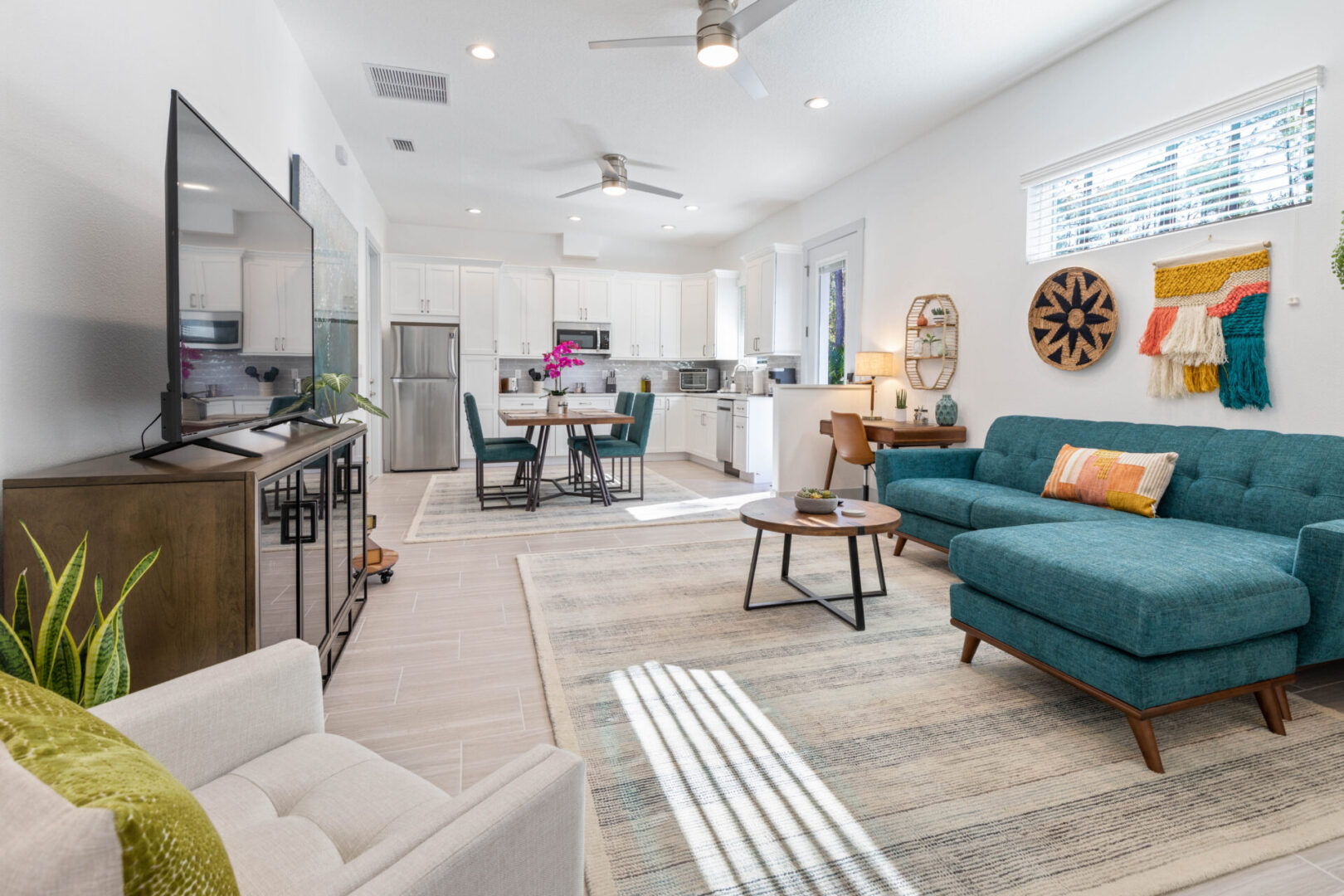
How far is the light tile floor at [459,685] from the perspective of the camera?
1463 millimetres

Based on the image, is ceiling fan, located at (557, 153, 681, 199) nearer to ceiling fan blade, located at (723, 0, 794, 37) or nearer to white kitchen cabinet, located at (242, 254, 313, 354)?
ceiling fan blade, located at (723, 0, 794, 37)

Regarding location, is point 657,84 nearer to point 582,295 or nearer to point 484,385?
point 582,295

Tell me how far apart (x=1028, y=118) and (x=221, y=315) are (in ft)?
14.4

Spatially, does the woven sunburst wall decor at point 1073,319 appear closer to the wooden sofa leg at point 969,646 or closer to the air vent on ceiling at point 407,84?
the wooden sofa leg at point 969,646

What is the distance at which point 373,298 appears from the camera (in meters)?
6.98

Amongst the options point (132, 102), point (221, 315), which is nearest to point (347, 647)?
point (221, 315)

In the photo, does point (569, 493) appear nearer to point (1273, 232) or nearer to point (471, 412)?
point (471, 412)

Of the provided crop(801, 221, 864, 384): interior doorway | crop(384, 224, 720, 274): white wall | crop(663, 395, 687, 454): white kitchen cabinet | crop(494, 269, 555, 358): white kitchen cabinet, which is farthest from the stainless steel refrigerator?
crop(801, 221, 864, 384): interior doorway

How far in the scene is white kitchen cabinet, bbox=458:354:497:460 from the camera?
7699mm

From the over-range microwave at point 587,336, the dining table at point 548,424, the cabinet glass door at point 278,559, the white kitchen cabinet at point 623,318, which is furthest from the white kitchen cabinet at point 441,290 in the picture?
the cabinet glass door at point 278,559

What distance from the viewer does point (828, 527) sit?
2664 millimetres

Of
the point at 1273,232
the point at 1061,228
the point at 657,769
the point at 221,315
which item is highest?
the point at 1061,228

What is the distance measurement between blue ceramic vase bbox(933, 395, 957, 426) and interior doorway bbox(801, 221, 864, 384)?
4.59 ft

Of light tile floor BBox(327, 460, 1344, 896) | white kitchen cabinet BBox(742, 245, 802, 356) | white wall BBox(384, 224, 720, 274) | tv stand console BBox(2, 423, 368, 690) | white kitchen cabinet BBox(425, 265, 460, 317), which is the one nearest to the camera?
tv stand console BBox(2, 423, 368, 690)
